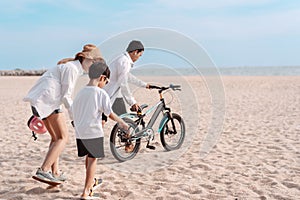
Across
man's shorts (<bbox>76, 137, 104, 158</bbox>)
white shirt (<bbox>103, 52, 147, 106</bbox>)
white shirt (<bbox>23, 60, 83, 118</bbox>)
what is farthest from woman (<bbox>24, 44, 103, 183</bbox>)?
white shirt (<bbox>103, 52, 147, 106</bbox>)

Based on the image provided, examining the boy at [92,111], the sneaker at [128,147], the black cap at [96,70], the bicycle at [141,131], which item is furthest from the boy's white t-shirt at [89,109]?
the sneaker at [128,147]

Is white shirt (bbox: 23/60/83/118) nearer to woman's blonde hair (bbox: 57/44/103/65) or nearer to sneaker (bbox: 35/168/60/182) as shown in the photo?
woman's blonde hair (bbox: 57/44/103/65)

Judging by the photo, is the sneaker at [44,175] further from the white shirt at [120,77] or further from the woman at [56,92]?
the white shirt at [120,77]

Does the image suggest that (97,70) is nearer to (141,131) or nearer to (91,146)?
(91,146)

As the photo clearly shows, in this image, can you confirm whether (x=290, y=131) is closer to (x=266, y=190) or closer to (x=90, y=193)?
(x=266, y=190)

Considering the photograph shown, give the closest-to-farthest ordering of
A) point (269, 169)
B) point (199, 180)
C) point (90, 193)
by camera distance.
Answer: point (90, 193) → point (199, 180) → point (269, 169)

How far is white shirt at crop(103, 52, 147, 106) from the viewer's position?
5316 mm

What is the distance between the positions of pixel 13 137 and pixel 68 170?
3.21 meters

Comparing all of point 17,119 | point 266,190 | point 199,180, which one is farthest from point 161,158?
point 17,119

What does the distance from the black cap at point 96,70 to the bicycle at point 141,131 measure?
1816 mm

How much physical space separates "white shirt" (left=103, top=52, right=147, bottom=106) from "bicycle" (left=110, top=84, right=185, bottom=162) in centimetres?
32

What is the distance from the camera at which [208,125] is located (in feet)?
32.2

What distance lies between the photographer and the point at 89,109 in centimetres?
368

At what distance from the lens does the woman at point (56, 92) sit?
3951 mm
